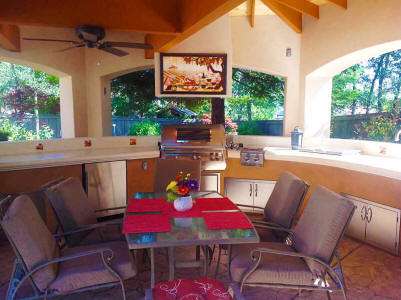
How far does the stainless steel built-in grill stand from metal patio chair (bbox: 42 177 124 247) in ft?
5.65

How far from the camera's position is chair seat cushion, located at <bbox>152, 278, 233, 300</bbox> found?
1.42 meters

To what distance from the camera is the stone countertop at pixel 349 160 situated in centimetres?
302

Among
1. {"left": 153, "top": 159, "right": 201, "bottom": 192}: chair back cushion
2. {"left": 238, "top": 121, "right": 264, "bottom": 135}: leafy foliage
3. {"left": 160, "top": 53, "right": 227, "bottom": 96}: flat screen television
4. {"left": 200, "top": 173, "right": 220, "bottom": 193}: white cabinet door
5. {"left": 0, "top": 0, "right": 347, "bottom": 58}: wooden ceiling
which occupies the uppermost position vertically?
{"left": 0, "top": 0, "right": 347, "bottom": 58}: wooden ceiling

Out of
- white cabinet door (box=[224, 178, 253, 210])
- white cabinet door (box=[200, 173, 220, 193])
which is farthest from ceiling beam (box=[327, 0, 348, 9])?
white cabinet door (box=[200, 173, 220, 193])

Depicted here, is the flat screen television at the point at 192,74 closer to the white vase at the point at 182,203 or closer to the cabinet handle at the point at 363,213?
the cabinet handle at the point at 363,213

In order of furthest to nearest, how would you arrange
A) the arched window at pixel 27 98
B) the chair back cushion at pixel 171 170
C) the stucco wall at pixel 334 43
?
the arched window at pixel 27 98, the stucco wall at pixel 334 43, the chair back cushion at pixel 171 170

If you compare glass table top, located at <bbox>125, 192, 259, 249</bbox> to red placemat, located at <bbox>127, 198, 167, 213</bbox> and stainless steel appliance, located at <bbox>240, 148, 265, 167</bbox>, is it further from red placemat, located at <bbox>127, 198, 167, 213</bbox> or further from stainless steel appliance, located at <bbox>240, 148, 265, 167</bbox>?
stainless steel appliance, located at <bbox>240, 148, 265, 167</bbox>

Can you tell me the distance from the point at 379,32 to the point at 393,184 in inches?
73.5

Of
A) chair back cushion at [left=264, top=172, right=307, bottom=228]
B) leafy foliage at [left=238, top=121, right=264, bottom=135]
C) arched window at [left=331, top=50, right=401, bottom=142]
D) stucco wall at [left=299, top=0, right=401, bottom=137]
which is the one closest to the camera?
chair back cushion at [left=264, top=172, right=307, bottom=228]

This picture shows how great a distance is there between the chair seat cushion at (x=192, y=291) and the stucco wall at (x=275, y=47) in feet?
12.3

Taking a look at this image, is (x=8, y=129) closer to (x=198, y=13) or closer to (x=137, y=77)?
(x=137, y=77)

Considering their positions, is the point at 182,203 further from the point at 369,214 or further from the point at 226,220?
the point at 369,214

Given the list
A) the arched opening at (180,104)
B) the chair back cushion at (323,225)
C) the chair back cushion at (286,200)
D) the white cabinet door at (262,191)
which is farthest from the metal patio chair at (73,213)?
the arched opening at (180,104)

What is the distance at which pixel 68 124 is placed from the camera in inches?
208
